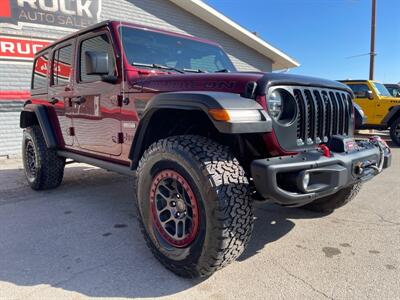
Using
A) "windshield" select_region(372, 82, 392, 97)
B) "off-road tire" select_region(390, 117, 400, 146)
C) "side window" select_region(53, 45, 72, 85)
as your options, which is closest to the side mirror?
"side window" select_region(53, 45, 72, 85)

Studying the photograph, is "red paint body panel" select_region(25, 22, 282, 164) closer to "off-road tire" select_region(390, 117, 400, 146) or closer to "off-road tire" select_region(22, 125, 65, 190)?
"off-road tire" select_region(22, 125, 65, 190)

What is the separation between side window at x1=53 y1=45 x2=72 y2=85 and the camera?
165 inches

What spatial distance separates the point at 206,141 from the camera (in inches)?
93.9

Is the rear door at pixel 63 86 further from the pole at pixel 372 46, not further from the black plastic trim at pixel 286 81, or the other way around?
the pole at pixel 372 46

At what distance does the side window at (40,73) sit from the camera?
493 centimetres

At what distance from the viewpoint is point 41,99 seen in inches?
195

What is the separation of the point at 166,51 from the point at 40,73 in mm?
2657

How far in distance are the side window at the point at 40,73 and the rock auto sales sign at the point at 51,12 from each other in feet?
11.2

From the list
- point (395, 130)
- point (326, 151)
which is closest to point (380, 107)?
point (395, 130)

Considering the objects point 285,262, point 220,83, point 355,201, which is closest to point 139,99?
point 220,83

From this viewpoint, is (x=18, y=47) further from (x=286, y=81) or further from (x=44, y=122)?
(x=286, y=81)

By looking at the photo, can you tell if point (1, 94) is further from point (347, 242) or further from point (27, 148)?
point (347, 242)

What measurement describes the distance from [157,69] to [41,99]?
253 centimetres

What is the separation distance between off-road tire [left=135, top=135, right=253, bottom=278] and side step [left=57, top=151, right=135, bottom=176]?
2.96 ft
